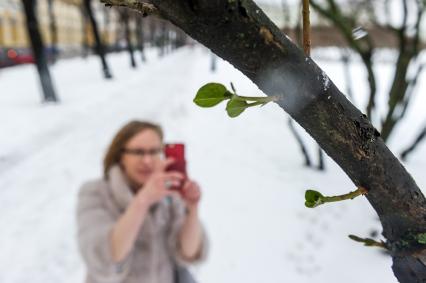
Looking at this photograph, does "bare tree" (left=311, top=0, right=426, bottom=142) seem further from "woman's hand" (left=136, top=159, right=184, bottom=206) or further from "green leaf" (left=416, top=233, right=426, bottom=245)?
"green leaf" (left=416, top=233, right=426, bottom=245)

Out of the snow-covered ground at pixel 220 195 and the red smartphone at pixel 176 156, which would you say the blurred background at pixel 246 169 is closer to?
the snow-covered ground at pixel 220 195

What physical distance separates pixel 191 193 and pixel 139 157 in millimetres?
392

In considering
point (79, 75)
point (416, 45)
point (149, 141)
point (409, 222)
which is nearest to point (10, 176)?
point (149, 141)

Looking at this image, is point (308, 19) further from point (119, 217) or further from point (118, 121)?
point (118, 121)

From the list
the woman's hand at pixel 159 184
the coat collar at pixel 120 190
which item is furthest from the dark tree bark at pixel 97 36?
the woman's hand at pixel 159 184

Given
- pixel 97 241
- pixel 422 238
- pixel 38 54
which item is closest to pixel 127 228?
pixel 97 241

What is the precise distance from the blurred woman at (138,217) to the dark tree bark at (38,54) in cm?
1051

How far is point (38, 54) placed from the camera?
12.3 metres

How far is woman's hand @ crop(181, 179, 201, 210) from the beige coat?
0.50 ft

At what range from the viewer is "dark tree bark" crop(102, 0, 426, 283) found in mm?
361

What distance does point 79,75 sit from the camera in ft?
67.4

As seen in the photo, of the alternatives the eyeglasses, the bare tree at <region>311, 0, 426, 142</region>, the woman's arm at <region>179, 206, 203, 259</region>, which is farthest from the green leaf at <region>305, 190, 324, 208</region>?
the bare tree at <region>311, 0, 426, 142</region>

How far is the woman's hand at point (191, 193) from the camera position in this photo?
2240 mm

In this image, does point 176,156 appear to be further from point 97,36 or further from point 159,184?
point 97,36
